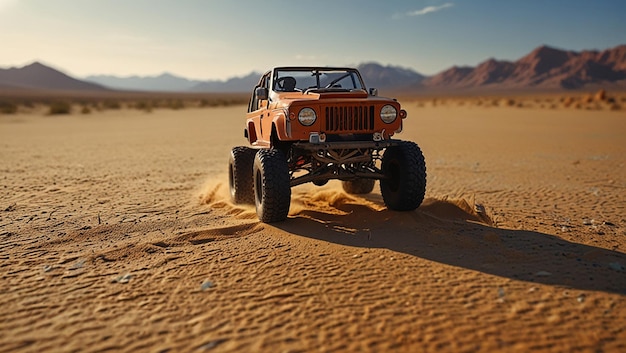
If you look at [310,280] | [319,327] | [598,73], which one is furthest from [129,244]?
[598,73]

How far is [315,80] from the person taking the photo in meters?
8.09

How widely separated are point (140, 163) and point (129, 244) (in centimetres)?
824

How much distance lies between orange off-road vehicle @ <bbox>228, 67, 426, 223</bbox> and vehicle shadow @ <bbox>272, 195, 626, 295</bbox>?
1.35ft

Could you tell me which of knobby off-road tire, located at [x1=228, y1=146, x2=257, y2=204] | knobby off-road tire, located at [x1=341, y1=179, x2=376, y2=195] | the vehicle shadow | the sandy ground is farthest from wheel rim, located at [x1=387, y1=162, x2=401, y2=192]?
knobby off-road tire, located at [x1=228, y1=146, x2=257, y2=204]

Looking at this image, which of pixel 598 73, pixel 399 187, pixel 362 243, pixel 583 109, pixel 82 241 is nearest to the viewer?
pixel 362 243

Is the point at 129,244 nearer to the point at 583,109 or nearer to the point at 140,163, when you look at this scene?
the point at 140,163

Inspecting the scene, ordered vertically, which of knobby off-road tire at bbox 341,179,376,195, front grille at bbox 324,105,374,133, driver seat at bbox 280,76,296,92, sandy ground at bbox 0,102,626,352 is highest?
driver seat at bbox 280,76,296,92

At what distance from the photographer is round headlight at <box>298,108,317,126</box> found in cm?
632

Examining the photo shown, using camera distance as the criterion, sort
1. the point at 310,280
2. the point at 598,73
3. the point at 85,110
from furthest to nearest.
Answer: the point at 598,73
the point at 85,110
the point at 310,280

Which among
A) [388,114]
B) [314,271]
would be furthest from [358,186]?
[314,271]

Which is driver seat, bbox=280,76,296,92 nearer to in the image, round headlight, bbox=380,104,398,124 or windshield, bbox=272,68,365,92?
windshield, bbox=272,68,365,92

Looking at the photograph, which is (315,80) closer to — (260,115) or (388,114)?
(260,115)

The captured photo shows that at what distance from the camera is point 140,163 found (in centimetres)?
1378

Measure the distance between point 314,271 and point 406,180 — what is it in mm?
2320
